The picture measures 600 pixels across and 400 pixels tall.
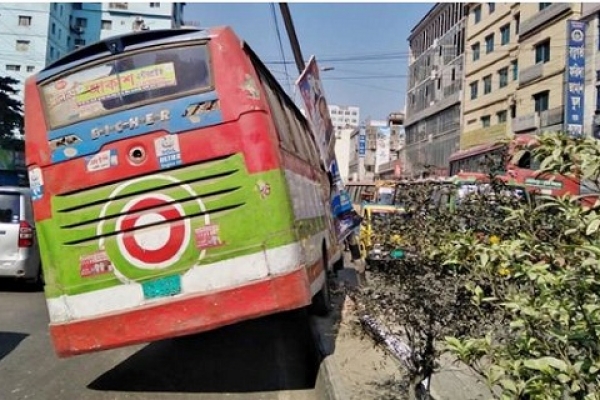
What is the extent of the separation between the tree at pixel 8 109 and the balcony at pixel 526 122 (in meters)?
31.2

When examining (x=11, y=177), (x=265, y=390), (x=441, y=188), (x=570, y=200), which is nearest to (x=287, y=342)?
(x=265, y=390)

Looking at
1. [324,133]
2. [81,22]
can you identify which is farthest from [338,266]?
[81,22]

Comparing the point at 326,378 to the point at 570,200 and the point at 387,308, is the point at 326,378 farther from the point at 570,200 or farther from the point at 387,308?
the point at 570,200

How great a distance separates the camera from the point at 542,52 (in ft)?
114

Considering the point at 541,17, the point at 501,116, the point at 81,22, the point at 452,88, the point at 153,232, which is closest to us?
the point at 153,232

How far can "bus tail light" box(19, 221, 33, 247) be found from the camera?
984 cm

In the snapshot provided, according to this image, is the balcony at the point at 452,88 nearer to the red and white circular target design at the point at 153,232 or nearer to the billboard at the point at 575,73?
the billboard at the point at 575,73

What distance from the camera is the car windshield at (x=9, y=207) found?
989 cm

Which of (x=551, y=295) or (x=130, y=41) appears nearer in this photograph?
(x=551, y=295)

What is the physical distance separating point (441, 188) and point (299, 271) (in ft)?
4.92

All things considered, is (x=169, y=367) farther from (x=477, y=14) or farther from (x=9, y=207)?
(x=477, y=14)

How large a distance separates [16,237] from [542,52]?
32.9 metres

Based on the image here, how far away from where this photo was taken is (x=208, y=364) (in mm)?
6340

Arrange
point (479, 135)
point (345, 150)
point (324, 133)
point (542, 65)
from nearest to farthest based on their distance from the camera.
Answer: point (324, 133) → point (542, 65) → point (479, 135) → point (345, 150)
